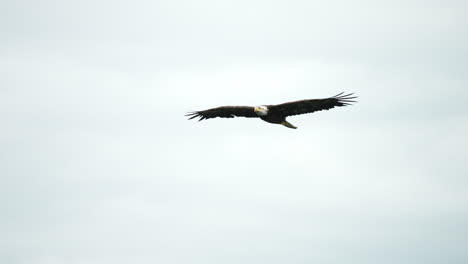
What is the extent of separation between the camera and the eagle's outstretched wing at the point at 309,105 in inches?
1881

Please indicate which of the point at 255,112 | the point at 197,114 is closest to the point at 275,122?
the point at 255,112

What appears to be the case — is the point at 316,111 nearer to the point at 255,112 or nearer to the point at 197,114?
the point at 255,112

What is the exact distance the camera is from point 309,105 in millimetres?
48594

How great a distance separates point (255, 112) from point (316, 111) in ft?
→ 9.50

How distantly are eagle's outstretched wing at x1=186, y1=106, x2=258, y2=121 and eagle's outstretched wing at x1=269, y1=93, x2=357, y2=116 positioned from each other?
217 centimetres

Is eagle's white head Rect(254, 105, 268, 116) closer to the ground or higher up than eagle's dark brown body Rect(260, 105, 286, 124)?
higher up

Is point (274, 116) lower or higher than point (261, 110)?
lower

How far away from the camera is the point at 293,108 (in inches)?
1922

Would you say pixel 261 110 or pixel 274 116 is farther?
pixel 274 116

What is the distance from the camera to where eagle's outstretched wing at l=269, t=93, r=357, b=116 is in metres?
47.8

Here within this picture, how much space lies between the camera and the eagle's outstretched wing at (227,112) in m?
50.9

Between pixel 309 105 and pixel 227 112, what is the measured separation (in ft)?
15.6

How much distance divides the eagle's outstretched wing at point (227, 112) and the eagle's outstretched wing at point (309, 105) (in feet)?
7.12

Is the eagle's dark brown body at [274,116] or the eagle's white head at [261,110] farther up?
the eagle's white head at [261,110]
